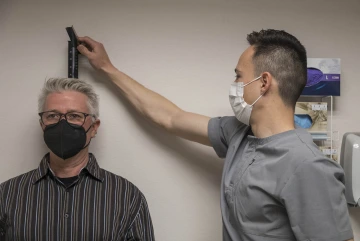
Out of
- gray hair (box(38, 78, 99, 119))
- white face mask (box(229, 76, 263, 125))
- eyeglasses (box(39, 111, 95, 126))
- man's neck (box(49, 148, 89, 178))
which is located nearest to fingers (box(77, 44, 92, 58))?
gray hair (box(38, 78, 99, 119))

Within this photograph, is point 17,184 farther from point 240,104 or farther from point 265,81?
point 265,81

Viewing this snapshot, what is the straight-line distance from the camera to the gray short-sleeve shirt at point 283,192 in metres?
0.94

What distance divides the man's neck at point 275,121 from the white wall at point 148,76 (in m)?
0.42

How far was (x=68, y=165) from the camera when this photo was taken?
4.32ft

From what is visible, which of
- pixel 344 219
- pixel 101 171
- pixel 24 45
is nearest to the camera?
pixel 344 219

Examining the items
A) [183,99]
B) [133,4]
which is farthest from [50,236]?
[133,4]

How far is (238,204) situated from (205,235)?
497 mm

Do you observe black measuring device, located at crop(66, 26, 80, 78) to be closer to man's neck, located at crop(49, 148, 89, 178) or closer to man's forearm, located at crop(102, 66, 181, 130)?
man's forearm, located at crop(102, 66, 181, 130)

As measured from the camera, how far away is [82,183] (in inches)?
51.5

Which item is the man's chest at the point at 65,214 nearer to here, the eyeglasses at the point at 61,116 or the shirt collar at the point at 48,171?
the shirt collar at the point at 48,171

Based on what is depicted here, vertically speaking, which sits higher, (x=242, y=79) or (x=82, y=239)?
(x=242, y=79)

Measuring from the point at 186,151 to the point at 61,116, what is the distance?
23.5 inches

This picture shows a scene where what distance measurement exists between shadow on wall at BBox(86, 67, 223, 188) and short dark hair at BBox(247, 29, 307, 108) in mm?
534

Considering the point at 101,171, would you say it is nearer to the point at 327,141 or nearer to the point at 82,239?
the point at 82,239
